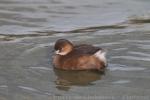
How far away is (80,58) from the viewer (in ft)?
29.7

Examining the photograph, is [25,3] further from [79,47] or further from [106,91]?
[106,91]

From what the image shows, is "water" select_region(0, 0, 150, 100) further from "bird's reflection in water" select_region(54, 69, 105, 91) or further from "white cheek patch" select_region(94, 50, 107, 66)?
"white cheek patch" select_region(94, 50, 107, 66)

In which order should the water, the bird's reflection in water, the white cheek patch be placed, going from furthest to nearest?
the white cheek patch
the bird's reflection in water
the water

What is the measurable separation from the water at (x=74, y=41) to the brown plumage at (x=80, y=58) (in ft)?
0.35

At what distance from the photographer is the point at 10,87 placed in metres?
8.40

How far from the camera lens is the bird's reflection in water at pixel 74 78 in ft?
28.3

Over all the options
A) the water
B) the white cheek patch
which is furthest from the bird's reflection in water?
the white cheek patch

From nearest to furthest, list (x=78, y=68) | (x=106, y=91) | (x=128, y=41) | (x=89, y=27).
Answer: (x=106, y=91) → (x=78, y=68) → (x=128, y=41) → (x=89, y=27)

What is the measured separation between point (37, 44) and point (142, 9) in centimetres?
354

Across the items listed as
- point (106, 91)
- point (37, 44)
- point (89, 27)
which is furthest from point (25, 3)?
point (106, 91)

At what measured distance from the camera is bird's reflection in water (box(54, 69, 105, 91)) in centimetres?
861

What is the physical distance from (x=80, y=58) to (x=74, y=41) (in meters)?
1.63

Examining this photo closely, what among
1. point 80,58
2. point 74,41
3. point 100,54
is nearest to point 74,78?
point 80,58

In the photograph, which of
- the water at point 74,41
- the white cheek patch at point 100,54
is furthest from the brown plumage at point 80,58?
the water at point 74,41
